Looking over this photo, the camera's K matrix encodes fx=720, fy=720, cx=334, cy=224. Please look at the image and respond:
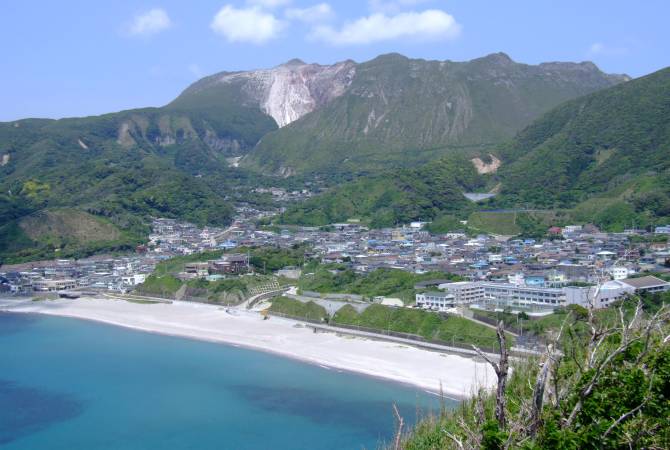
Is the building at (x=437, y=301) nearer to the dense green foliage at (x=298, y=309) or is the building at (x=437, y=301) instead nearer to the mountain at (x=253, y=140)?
the dense green foliage at (x=298, y=309)

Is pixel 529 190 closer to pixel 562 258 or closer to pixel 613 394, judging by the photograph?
pixel 562 258

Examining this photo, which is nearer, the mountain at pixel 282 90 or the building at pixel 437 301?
the building at pixel 437 301

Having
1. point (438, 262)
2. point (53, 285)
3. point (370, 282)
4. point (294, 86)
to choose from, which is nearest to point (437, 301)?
point (370, 282)

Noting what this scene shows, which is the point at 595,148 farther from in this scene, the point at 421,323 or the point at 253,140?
the point at 253,140

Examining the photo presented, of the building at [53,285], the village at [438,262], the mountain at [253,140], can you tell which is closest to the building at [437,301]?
the village at [438,262]

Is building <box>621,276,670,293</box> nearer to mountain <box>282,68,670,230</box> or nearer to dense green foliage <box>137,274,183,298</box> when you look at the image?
mountain <box>282,68,670,230</box>

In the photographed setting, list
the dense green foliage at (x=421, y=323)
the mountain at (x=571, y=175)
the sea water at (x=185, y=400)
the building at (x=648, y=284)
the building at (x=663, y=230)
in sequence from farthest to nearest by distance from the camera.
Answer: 1. the mountain at (x=571, y=175)
2. the building at (x=663, y=230)
3. the building at (x=648, y=284)
4. the dense green foliage at (x=421, y=323)
5. the sea water at (x=185, y=400)
